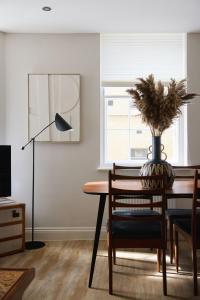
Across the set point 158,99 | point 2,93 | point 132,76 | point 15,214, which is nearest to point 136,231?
point 158,99

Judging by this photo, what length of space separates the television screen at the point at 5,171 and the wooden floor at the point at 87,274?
2.20 feet

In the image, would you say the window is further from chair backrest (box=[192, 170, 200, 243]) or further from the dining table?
chair backrest (box=[192, 170, 200, 243])

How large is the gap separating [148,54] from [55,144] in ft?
5.04

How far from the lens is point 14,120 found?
12.6 feet

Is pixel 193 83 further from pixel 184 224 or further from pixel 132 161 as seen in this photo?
pixel 184 224

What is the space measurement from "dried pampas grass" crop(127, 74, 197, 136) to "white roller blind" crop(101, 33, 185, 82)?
52.3 inches

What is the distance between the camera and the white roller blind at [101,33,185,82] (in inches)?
151

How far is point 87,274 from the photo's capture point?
2.72m

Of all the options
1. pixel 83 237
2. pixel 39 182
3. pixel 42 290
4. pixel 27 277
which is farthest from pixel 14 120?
pixel 27 277

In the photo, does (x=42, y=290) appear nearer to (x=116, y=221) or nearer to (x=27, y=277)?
(x=116, y=221)

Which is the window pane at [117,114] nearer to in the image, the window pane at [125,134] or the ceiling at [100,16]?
the window pane at [125,134]

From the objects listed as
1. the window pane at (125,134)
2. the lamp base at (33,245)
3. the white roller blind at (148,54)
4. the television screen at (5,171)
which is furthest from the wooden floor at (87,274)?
the white roller blind at (148,54)

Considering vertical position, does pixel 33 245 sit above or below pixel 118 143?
below

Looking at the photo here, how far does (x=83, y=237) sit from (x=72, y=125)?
132 centimetres
